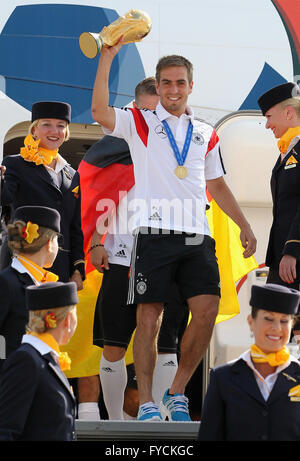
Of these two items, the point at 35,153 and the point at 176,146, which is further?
the point at 35,153

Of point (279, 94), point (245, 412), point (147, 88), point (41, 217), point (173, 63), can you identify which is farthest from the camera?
point (147, 88)

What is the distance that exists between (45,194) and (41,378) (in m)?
1.73

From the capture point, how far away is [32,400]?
2.84 meters

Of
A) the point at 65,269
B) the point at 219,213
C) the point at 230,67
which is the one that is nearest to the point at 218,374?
the point at 65,269

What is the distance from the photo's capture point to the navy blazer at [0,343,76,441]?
2.80 metres

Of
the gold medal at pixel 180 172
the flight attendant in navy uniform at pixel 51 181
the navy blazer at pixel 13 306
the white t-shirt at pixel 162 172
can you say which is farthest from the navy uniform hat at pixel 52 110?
the navy blazer at pixel 13 306

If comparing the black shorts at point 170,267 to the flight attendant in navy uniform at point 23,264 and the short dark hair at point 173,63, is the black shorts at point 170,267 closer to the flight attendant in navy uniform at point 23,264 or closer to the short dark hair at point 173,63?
the flight attendant in navy uniform at point 23,264

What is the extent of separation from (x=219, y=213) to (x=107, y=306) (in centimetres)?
102

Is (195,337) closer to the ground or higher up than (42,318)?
closer to the ground

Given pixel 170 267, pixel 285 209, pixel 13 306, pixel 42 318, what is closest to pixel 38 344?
pixel 42 318

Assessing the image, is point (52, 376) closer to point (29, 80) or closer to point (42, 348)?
point (42, 348)

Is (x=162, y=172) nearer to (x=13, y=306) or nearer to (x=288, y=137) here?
(x=288, y=137)

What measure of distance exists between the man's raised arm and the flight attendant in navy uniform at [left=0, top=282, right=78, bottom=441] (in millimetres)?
1285

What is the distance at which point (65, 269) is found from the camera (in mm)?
4520
